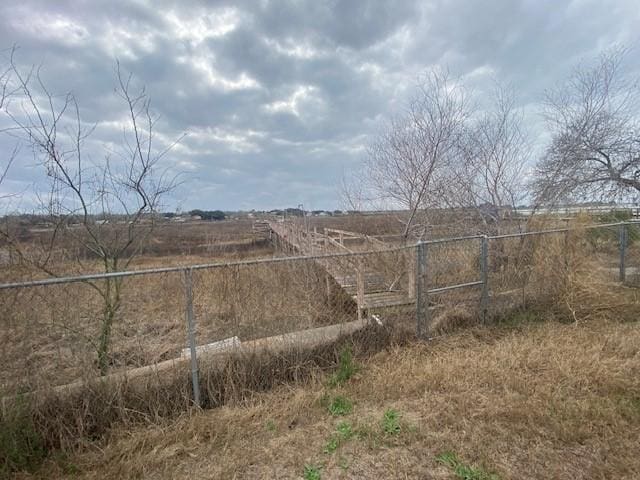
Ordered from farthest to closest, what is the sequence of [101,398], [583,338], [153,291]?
[583,338]
[153,291]
[101,398]

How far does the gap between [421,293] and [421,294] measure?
0.6 inches

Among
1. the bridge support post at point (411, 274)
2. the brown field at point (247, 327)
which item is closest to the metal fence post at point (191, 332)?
the brown field at point (247, 327)

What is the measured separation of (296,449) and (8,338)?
2782 mm

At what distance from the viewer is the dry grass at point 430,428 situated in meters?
2.34

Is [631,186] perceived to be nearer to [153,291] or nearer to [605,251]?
[605,251]

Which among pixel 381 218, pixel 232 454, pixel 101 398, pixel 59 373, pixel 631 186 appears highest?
pixel 631 186

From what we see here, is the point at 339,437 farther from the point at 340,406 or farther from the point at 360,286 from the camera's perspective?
the point at 360,286

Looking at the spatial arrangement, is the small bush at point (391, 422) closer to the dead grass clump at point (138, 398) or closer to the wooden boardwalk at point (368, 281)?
the dead grass clump at point (138, 398)

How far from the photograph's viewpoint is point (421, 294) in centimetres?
471

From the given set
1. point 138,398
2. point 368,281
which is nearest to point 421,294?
point 368,281

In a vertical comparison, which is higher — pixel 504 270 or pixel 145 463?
pixel 504 270

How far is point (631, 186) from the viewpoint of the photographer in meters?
12.3

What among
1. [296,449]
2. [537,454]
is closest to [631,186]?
[537,454]

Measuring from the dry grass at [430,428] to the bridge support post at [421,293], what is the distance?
2.79 ft
